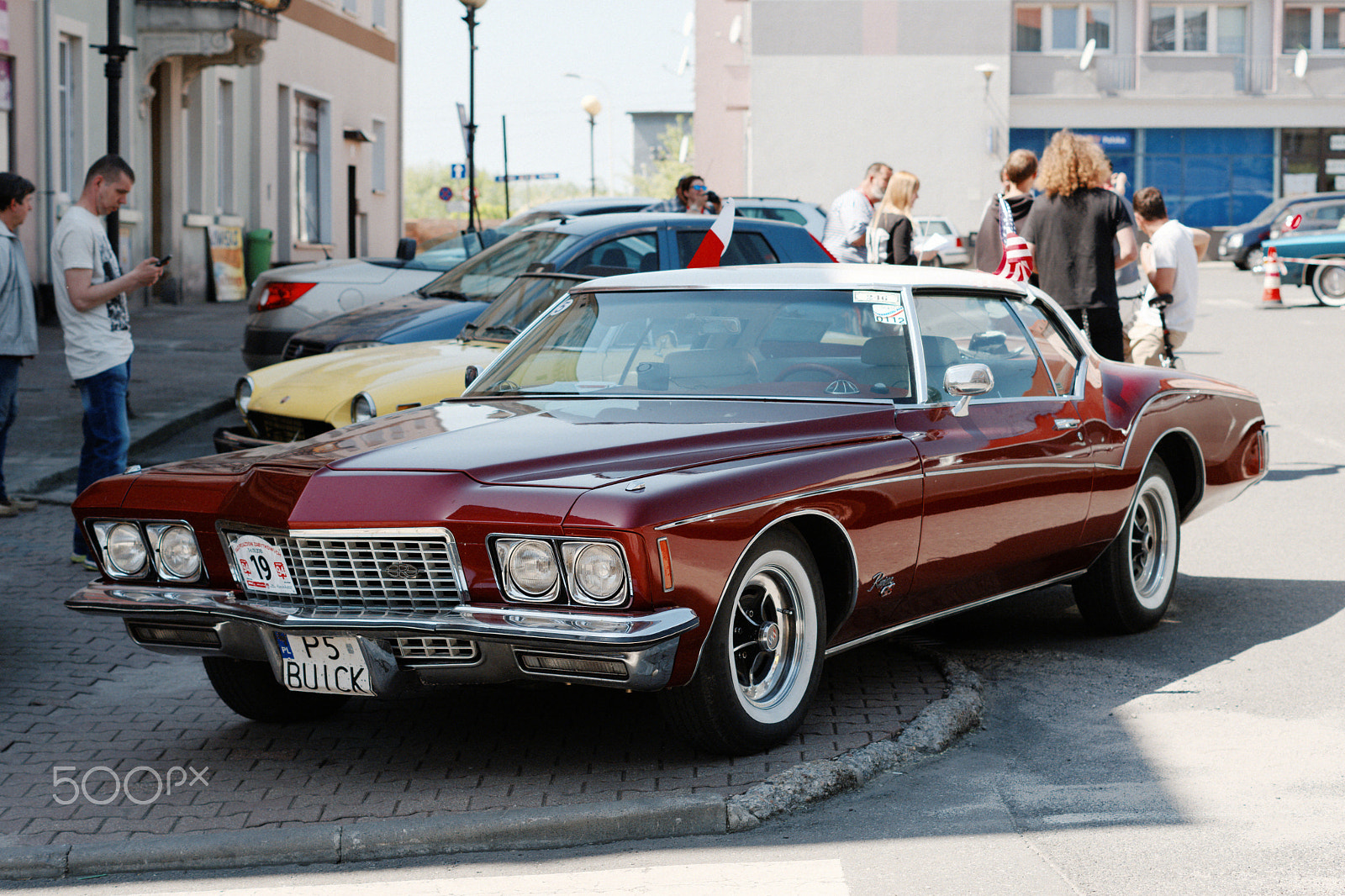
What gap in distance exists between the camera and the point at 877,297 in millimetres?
5504

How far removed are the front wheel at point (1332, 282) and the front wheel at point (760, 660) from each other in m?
23.3

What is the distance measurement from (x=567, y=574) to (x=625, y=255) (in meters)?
6.15

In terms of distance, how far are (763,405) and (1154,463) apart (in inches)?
85.7

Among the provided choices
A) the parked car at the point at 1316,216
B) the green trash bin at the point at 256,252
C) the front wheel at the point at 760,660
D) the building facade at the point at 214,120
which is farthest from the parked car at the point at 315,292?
the parked car at the point at 1316,216

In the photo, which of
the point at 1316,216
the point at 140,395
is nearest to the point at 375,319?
the point at 140,395

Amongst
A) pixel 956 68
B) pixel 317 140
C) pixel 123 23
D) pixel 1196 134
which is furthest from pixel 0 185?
pixel 1196 134

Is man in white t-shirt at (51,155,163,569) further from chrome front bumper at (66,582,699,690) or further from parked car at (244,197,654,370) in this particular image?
parked car at (244,197,654,370)

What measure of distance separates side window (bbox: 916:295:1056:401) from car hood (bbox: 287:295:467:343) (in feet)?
16.0

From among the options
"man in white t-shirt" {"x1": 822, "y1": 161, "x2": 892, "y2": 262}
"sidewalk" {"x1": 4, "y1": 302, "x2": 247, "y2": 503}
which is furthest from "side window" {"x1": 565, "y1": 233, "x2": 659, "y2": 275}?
"sidewalk" {"x1": 4, "y1": 302, "x2": 247, "y2": 503}

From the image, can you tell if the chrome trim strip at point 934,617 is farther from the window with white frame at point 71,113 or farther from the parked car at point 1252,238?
the parked car at point 1252,238

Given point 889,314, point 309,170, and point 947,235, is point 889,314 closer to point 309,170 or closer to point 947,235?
point 309,170

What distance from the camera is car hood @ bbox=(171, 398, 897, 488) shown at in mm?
4469

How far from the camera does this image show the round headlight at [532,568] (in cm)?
421

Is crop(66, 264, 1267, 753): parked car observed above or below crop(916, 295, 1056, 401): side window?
below
